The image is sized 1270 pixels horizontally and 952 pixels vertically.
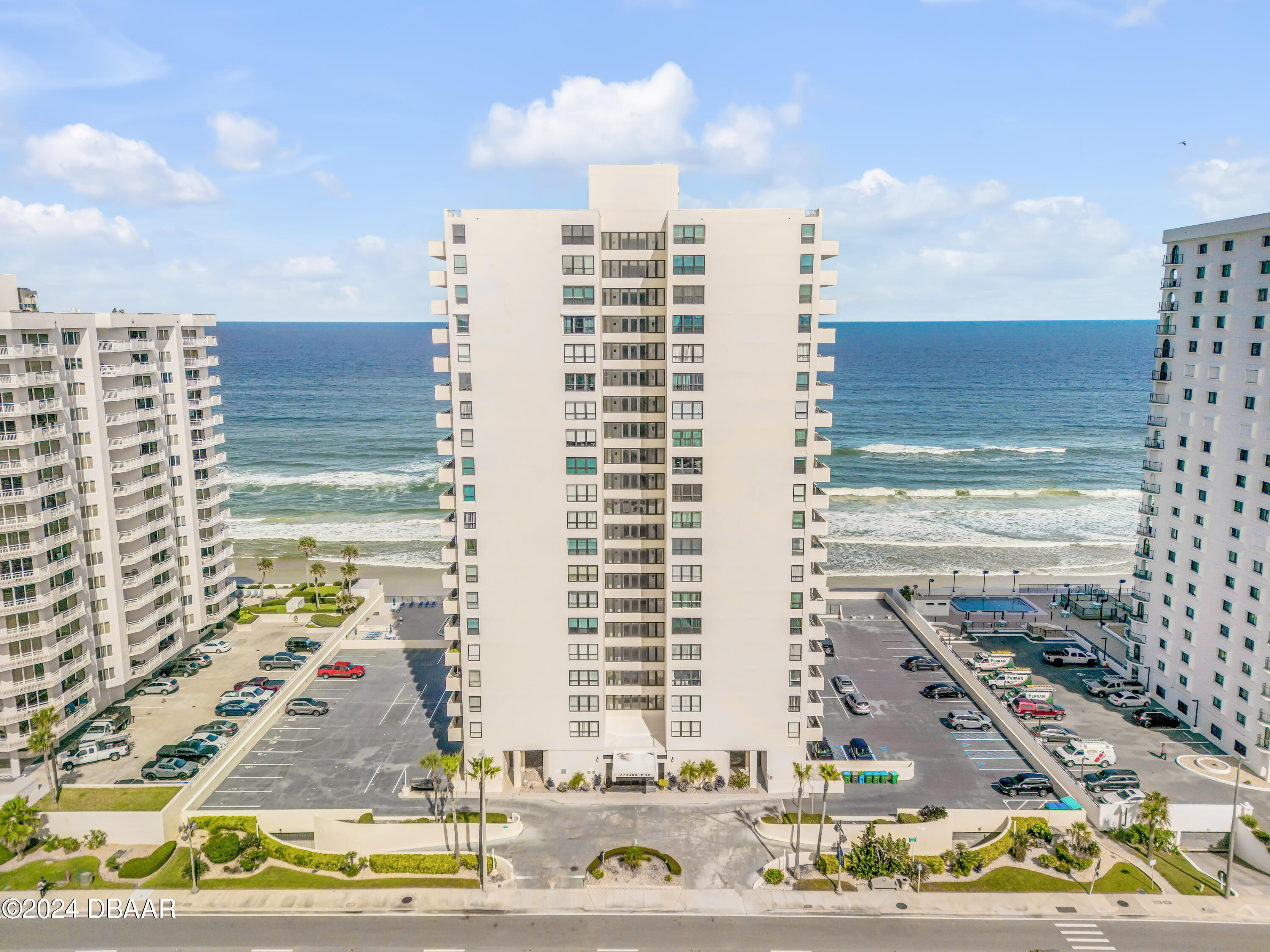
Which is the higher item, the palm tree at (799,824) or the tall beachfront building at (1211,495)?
the tall beachfront building at (1211,495)

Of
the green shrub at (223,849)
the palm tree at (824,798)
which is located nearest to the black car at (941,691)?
the palm tree at (824,798)

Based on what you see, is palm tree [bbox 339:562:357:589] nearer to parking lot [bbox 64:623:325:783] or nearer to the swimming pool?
parking lot [bbox 64:623:325:783]

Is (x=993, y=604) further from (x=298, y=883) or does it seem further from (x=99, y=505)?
(x=99, y=505)

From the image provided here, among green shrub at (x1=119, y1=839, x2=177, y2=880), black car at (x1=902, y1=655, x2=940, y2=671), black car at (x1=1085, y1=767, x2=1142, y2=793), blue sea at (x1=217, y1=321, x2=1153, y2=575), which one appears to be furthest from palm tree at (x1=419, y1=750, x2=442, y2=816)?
blue sea at (x1=217, y1=321, x2=1153, y2=575)

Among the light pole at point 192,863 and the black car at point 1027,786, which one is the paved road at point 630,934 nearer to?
the light pole at point 192,863

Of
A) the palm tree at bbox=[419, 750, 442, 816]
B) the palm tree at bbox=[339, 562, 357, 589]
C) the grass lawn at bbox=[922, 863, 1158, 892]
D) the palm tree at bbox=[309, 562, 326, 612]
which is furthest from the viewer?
the palm tree at bbox=[309, 562, 326, 612]

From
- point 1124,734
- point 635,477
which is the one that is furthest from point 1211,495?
point 635,477
